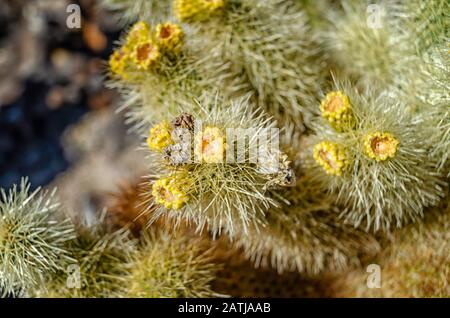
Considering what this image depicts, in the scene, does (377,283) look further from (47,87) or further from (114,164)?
(47,87)

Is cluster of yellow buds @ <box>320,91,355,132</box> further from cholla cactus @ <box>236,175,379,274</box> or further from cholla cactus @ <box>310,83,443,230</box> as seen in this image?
cholla cactus @ <box>236,175,379,274</box>

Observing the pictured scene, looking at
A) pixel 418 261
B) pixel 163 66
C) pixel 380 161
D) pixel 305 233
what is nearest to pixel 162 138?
pixel 163 66

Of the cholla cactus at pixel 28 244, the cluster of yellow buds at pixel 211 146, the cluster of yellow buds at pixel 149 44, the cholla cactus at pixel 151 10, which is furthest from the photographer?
the cholla cactus at pixel 151 10

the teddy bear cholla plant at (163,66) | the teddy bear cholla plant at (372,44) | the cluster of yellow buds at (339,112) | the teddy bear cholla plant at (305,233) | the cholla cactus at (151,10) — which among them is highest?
the cholla cactus at (151,10)

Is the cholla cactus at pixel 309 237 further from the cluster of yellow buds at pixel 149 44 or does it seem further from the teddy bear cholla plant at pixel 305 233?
the cluster of yellow buds at pixel 149 44

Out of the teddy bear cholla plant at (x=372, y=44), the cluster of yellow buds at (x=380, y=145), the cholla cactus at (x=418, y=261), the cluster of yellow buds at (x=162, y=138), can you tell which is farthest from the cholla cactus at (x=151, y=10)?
the cholla cactus at (x=418, y=261)
